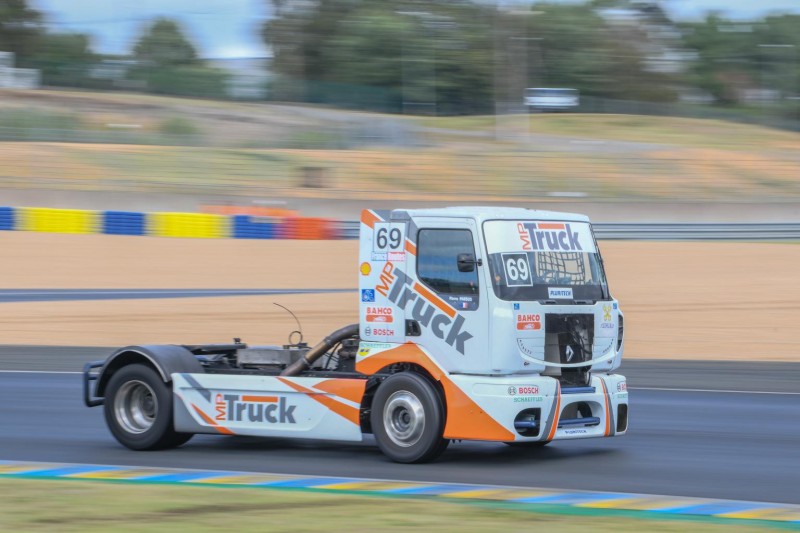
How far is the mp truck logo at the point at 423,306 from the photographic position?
895cm

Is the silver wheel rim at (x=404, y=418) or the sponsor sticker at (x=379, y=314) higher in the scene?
the sponsor sticker at (x=379, y=314)

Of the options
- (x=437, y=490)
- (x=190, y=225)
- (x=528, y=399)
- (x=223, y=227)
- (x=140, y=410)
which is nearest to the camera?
(x=437, y=490)

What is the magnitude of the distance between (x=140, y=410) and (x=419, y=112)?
58.2m

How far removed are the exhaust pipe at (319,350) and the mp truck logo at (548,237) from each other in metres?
1.58

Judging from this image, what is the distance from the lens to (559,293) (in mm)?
9211

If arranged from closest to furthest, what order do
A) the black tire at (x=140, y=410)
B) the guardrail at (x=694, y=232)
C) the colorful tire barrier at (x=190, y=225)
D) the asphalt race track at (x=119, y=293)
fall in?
the black tire at (x=140, y=410) < the asphalt race track at (x=119, y=293) < the colorful tire barrier at (x=190, y=225) < the guardrail at (x=694, y=232)

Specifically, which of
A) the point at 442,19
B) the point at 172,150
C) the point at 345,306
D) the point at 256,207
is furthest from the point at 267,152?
the point at 442,19

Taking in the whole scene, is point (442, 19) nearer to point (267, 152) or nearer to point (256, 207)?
point (267, 152)

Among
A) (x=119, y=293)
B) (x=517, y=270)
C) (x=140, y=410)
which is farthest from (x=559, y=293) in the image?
(x=119, y=293)

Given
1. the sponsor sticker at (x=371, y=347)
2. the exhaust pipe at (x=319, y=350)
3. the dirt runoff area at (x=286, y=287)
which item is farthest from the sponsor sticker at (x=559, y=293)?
the dirt runoff area at (x=286, y=287)

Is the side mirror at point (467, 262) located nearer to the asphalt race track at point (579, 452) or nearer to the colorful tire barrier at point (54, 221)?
the asphalt race track at point (579, 452)

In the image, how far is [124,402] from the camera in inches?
401

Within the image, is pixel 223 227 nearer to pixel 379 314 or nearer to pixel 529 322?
pixel 379 314

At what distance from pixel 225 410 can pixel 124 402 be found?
953 mm
